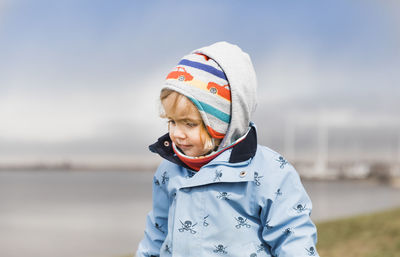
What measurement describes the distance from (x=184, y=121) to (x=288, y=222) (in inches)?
21.7

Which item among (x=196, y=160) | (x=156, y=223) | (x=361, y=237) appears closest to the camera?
(x=196, y=160)

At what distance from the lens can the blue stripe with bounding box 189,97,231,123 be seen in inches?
73.9

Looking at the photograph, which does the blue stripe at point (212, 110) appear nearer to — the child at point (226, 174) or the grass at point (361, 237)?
the child at point (226, 174)

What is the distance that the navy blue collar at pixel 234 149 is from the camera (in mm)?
1930

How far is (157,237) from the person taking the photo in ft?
7.20

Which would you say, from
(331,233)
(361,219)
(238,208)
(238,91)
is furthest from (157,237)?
(361,219)

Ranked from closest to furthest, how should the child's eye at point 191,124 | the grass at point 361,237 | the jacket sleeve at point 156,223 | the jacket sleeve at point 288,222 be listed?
the jacket sleeve at point 288,222 < the child's eye at point 191,124 < the jacket sleeve at point 156,223 < the grass at point 361,237

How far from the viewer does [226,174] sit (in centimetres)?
189

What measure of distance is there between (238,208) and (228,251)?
0.17 metres

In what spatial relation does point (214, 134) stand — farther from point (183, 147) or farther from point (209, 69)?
point (209, 69)

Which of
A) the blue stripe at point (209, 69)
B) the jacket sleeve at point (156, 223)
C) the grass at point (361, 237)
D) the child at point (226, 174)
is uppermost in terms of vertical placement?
the blue stripe at point (209, 69)

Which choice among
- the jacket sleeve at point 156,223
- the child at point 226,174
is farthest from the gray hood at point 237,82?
the jacket sleeve at point 156,223

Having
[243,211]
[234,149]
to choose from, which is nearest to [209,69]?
[234,149]

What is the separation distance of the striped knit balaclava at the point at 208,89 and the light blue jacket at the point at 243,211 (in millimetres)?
138
